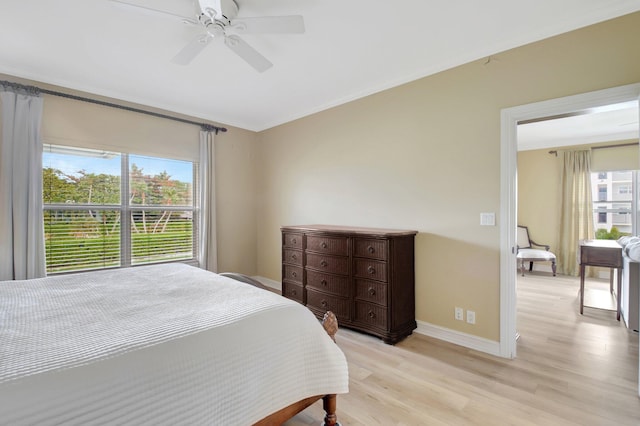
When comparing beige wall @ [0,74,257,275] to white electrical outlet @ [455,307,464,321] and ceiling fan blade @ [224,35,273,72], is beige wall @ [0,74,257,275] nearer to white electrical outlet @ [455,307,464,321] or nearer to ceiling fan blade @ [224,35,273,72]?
ceiling fan blade @ [224,35,273,72]

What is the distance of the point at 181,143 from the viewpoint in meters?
4.05

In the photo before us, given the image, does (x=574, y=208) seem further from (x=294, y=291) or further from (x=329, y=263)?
(x=294, y=291)

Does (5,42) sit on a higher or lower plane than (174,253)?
higher

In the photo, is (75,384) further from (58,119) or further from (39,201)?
(58,119)

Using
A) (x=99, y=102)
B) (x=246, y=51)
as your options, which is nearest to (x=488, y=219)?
(x=246, y=51)

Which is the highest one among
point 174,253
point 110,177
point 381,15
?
point 381,15

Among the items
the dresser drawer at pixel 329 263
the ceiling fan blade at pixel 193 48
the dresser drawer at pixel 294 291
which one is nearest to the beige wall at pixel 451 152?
the dresser drawer at pixel 329 263

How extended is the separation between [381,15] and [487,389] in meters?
2.72

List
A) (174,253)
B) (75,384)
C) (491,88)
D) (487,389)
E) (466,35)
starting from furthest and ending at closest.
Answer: (174,253) < (491,88) < (466,35) < (487,389) < (75,384)

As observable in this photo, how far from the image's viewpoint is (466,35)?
2.35 m

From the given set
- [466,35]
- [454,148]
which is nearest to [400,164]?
[454,148]

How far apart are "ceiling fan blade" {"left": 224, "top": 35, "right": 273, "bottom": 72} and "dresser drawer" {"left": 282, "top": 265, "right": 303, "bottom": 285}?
218 centimetres

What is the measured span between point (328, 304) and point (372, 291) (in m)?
0.60

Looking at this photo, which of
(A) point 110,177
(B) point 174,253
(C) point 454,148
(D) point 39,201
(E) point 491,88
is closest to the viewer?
(E) point 491,88
